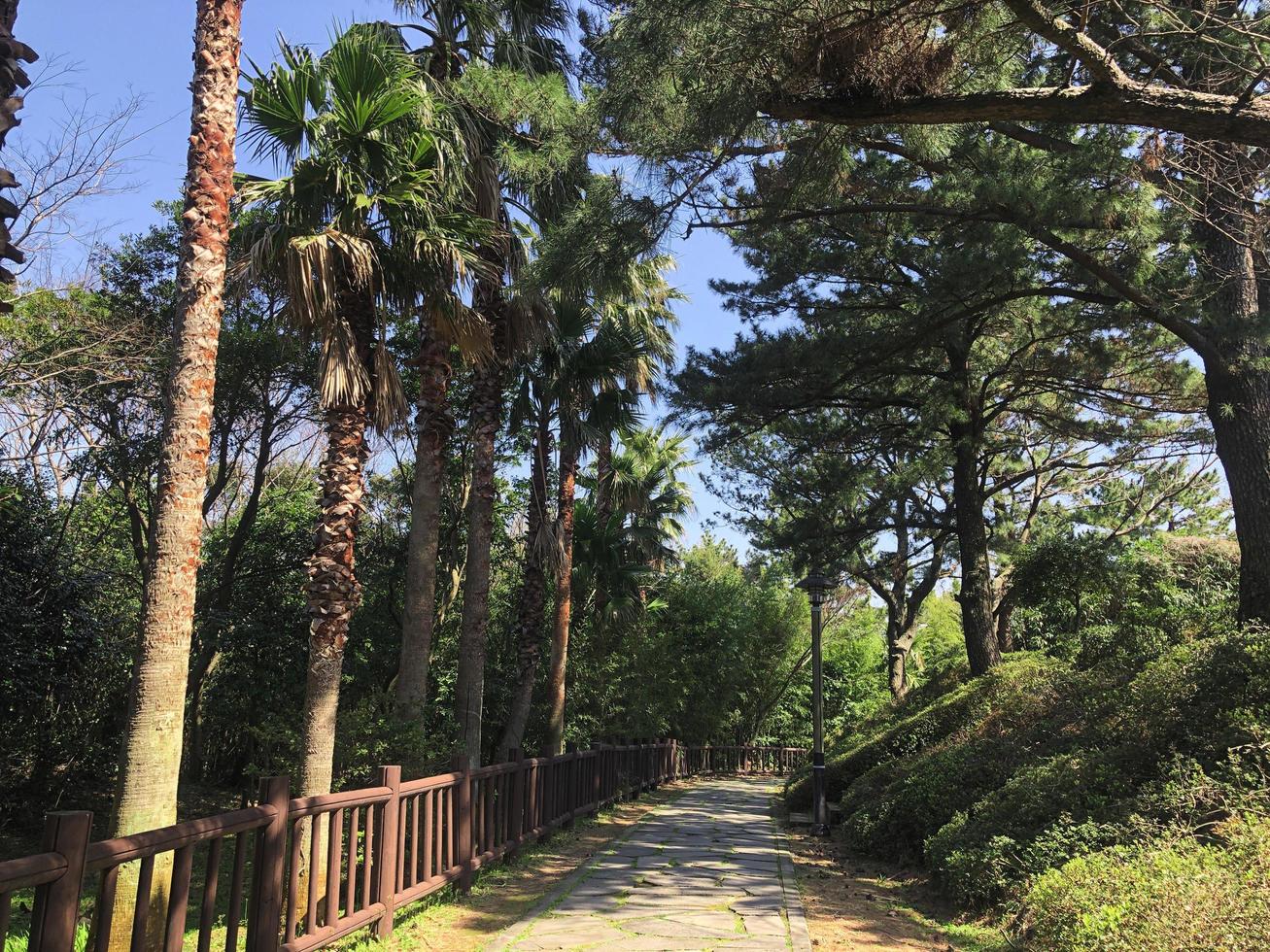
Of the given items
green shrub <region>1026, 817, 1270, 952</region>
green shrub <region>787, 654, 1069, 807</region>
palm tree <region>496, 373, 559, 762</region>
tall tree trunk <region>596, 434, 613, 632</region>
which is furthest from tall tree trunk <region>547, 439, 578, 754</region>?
green shrub <region>1026, 817, 1270, 952</region>

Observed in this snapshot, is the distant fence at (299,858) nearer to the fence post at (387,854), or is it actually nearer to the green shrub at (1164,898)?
the fence post at (387,854)

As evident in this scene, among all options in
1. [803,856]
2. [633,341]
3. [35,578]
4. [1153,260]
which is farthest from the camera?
[633,341]

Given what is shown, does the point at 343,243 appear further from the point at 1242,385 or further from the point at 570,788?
the point at 1242,385

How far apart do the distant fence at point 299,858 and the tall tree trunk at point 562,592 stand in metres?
4.08

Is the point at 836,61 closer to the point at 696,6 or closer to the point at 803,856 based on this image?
the point at 696,6

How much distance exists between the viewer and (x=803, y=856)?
998 cm

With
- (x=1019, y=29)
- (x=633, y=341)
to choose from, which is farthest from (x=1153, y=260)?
(x=633, y=341)

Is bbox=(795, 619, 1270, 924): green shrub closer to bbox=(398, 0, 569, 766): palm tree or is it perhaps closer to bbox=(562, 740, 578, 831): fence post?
bbox=(562, 740, 578, 831): fence post

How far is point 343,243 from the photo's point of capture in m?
8.03

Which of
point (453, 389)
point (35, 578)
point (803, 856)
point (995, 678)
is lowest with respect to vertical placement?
point (803, 856)

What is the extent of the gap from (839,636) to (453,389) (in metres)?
25.2

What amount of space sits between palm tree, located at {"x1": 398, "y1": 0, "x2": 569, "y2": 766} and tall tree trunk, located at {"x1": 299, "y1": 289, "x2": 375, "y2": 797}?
2982 millimetres

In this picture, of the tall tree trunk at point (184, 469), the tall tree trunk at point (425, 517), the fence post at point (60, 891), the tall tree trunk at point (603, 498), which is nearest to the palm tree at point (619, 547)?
the tall tree trunk at point (603, 498)

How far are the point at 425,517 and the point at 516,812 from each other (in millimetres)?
3584
